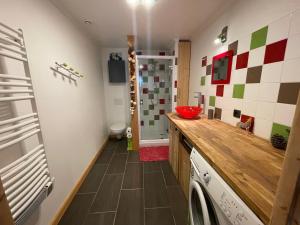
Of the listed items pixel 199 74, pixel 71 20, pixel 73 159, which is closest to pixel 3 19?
pixel 71 20

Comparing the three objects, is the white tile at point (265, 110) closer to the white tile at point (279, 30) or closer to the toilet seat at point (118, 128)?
the white tile at point (279, 30)

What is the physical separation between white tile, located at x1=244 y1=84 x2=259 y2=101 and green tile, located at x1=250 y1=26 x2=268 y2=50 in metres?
0.34

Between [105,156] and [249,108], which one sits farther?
[105,156]

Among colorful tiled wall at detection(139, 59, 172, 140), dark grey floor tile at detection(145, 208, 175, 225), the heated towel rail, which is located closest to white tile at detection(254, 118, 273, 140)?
dark grey floor tile at detection(145, 208, 175, 225)

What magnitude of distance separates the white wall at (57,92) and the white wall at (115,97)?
85cm

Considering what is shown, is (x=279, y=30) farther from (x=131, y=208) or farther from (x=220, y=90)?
(x=131, y=208)

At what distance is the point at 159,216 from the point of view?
4.47 feet

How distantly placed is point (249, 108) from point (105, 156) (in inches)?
92.2

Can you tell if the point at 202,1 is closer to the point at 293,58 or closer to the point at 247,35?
the point at 247,35

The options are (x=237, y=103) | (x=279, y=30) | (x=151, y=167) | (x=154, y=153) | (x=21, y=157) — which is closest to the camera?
(x=21, y=157)

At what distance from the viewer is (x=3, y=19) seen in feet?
2.86

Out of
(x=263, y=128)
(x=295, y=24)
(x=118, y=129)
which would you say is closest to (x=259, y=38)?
(x=295, y=24)

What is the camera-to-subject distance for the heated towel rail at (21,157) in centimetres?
76

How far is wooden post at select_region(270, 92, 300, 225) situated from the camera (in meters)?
0.29
